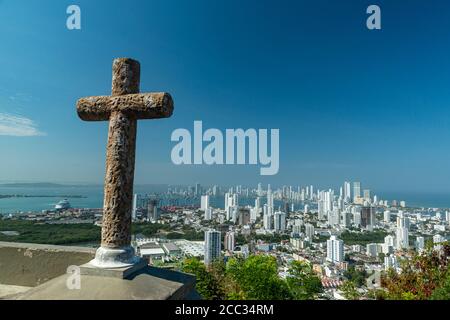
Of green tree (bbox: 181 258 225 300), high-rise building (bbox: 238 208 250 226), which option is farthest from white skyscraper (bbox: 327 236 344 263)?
green tree (bbox: 181 258 225 300)

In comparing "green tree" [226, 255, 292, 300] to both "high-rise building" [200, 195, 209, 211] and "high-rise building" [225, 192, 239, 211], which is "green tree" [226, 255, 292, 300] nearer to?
"high-rise building" [200, 195, 209, 211]

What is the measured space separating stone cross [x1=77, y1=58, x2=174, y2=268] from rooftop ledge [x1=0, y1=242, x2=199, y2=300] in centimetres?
26

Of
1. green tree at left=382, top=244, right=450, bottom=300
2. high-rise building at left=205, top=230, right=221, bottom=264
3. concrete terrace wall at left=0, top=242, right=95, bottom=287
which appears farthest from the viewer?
high-rise building at left=205, top=230, right=221, bottom=264

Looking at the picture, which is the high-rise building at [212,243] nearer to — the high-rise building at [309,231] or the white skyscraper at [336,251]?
the white skyscraper at [336,251]

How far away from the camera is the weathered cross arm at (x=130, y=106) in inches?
101

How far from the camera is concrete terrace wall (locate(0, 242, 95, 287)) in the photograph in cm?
319

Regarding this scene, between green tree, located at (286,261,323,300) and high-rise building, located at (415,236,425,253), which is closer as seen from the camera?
high-rise building, located at (415,236,425,253)

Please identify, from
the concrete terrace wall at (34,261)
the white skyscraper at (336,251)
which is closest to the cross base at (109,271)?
the concrete terrace wall at (34,261)

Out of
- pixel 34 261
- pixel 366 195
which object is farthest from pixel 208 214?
pixel 34 261

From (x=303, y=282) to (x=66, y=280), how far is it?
6.18 metres

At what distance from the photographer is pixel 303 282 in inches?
281

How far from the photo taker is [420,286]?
5508 millimetres

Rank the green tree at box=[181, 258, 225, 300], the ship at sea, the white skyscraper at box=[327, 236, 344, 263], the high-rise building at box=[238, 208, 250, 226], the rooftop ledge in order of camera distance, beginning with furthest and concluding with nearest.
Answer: the high-rise building at box=[238, 208, 250, 226] → the white skyscraper at box=[327, 236, 344, 263] → the ship at sea → the green tree at box=[181, 258, 225, 300] → the rooftop ledge

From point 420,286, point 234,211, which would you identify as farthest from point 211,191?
point 420,286
